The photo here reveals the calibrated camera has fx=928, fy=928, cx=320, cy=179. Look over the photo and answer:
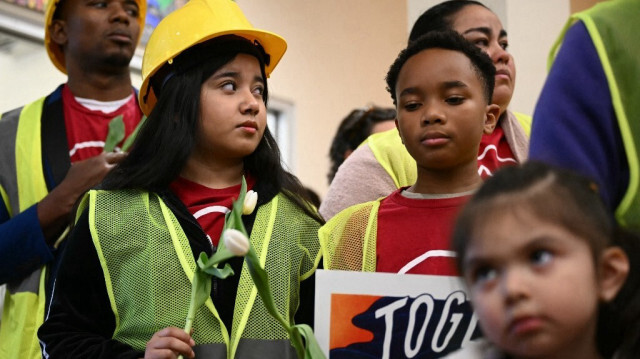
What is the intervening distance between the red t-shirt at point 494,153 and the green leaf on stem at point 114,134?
844mm

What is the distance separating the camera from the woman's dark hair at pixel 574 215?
0.92 meters

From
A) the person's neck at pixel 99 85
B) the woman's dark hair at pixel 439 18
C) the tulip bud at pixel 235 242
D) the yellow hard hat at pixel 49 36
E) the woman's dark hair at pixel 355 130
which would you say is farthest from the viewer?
the woman's dark hair at pixel 355 130

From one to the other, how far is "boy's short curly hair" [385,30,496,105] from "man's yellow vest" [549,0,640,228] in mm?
704

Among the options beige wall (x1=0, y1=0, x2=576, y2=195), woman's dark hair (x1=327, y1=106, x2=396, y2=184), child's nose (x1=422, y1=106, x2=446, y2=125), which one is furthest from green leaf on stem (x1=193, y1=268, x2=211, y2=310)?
beige wall (x1=0, y1=0, x2=576, y2=195)

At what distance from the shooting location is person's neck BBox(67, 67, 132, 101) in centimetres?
238

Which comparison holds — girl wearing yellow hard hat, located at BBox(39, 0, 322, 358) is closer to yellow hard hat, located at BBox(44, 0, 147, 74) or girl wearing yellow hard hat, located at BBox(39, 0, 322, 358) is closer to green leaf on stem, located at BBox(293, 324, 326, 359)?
green leaf on stem, located at BBox(293, 324, 326, 359)

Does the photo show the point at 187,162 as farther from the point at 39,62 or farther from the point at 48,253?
the point at 39,62

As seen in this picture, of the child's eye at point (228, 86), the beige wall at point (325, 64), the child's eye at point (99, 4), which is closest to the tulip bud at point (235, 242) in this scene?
the child's eye at point (228, 86)

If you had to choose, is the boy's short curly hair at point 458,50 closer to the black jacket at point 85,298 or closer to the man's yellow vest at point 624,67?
the black jacket at point 85,298

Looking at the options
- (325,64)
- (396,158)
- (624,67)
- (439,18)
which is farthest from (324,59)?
(624,67)

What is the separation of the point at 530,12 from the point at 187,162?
147 cm

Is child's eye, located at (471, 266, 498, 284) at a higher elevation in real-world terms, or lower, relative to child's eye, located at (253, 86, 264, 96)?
higher

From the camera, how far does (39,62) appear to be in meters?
3.58

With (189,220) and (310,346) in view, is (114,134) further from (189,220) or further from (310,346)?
(310,346)
